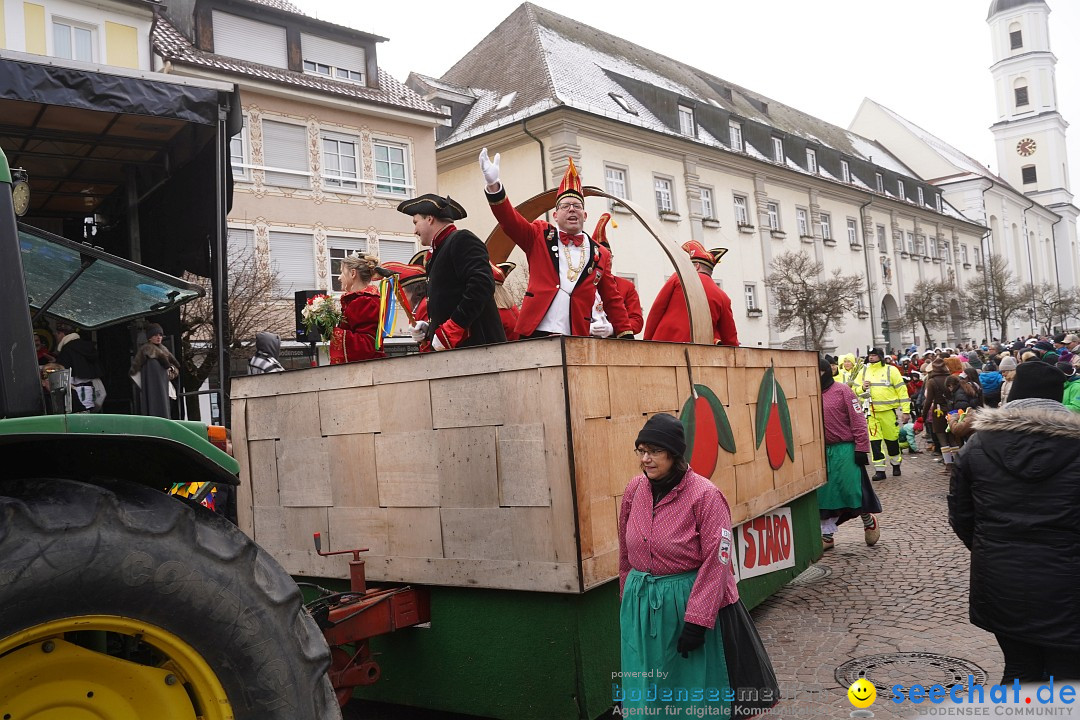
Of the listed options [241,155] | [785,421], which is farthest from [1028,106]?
[785,421]

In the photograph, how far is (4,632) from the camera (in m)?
2.15

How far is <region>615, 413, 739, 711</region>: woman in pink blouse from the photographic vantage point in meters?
3.50

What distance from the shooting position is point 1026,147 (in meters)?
79.2

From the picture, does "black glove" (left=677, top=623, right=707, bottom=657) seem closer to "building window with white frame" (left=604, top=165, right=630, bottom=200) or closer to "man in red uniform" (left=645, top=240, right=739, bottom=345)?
"man in red uniform" (left=645, top=240, right=739, bottom=345)

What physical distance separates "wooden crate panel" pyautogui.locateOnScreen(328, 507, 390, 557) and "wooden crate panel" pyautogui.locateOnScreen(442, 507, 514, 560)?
40 centimetres

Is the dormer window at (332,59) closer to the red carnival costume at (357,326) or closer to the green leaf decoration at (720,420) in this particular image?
the red carnival costume at (357,326)

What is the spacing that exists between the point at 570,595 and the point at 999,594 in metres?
1.89

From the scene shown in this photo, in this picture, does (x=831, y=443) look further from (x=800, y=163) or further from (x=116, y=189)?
(x=800, y=163)

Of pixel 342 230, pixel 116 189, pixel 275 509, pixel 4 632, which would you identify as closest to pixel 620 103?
pixel 342 230

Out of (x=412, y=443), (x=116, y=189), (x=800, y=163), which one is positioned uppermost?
(x=800, y=163)

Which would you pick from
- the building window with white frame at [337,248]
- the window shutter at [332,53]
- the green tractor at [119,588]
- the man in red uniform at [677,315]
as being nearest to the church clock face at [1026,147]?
the window shutter at [332,53]

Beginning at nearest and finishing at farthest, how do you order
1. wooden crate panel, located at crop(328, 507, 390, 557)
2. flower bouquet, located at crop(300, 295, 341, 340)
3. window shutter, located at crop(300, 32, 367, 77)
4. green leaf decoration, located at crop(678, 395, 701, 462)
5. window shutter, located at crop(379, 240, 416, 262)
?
wooden crate panel, located at crop(328, 507, 390, 557)
green leaf decoration, located at crop(678, 395, 701, 462)
flower bouquet, located at crop(300, 295, 341, 340)
window shutter, located at crop(300, 32, 367, 77)
window shutter, located at crop(379, 240, 416, 262)

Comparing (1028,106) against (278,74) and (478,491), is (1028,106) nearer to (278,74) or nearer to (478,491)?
(278,74)

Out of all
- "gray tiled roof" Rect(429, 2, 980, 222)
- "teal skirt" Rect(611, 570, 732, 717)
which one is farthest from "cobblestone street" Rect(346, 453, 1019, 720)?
"gray tiled roof" Rect(429, 2, 980, 222)
